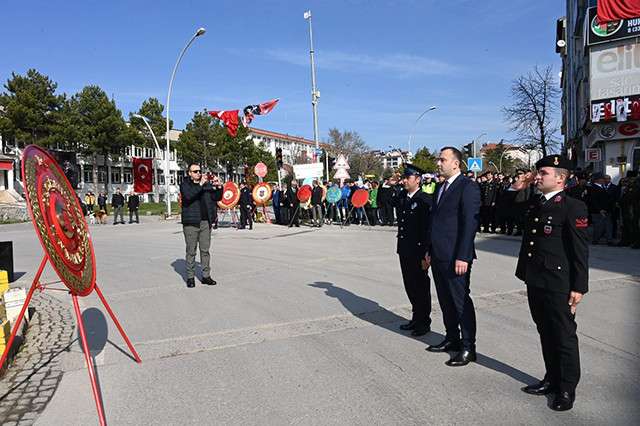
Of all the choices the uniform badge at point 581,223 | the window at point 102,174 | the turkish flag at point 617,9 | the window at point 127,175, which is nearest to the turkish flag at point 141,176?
the turkish flag at point 617,9

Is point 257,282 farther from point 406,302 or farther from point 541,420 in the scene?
point 541,420

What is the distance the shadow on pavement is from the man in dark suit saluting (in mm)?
238

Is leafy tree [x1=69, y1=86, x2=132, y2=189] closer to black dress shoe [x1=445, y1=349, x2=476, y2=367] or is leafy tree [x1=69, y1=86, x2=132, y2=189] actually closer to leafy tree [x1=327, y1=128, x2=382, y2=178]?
leafy tree [x1=327, y1=128, x2=382, y2=178]

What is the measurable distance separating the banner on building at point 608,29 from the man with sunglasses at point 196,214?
914 inches

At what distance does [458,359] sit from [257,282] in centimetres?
503

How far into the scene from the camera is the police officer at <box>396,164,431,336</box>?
18.5 ft

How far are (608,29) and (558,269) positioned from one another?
84.7 ft

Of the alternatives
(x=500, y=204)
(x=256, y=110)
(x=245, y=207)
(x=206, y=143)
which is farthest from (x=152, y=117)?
(x=500, y=204)

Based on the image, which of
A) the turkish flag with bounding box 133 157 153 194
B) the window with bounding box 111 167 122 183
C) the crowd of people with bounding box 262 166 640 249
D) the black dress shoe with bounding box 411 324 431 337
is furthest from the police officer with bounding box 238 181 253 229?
the window with bounding box 111 167 122 183

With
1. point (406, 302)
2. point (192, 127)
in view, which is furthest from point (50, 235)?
point (192, 127)

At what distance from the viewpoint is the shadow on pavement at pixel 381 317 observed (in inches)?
178

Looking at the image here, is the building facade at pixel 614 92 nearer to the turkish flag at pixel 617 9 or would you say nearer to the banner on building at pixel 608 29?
the banner on building at pixel 608 29

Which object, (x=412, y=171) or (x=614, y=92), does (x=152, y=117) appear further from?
(x=412, y=171)

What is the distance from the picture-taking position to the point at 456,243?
473 cm
